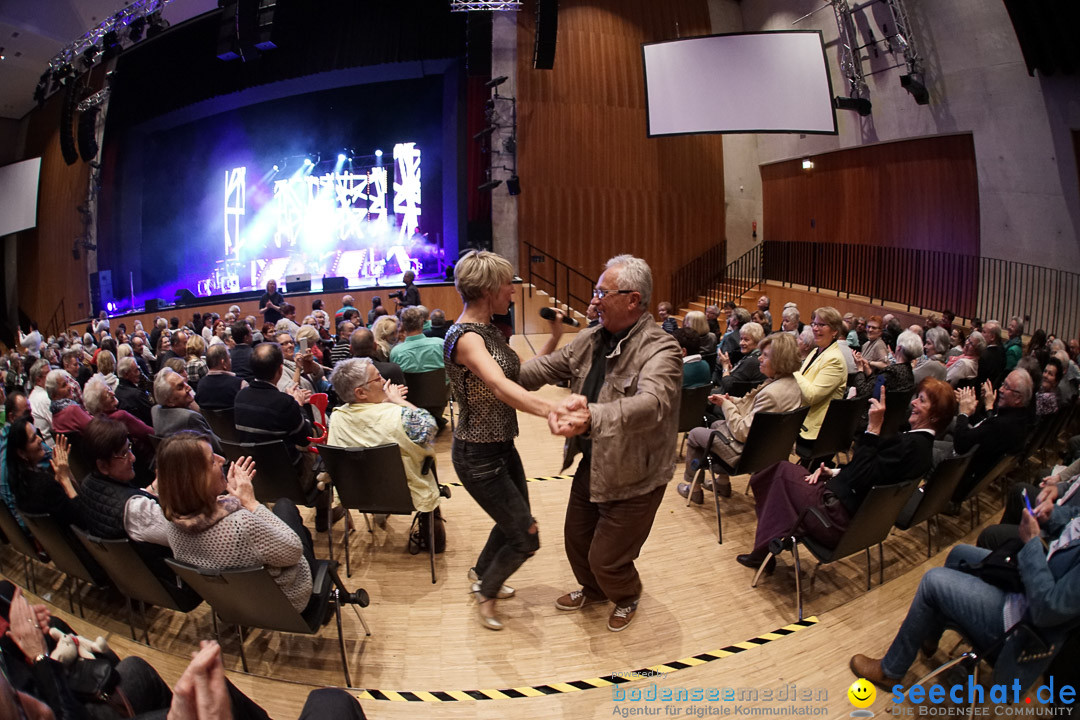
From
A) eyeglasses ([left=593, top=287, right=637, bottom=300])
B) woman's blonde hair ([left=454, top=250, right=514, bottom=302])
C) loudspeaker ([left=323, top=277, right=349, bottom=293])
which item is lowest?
eyeglasses ([left=593, top=287, right=637, bottom=300])

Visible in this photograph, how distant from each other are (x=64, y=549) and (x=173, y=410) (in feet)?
3.29

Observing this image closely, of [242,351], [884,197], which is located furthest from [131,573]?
[884,197]

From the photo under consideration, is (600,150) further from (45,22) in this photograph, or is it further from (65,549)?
(65,549)

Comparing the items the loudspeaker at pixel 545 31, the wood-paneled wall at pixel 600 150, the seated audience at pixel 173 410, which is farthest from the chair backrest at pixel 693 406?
the wood-paneled wall at pixel 600 150

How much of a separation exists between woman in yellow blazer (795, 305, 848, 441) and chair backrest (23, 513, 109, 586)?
4.12m

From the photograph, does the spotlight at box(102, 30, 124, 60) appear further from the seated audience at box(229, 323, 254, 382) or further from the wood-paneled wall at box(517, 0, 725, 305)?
the seated audience at box(229, 323, 254, 382)

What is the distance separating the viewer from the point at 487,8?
10695 mm

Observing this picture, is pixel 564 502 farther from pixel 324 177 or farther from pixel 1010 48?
pixel 324 177

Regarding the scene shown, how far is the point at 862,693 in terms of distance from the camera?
98.7 inches

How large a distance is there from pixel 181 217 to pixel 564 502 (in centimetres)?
1459

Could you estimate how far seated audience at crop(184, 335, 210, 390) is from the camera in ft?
17.4

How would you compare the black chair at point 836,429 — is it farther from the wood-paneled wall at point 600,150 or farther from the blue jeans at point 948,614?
the wood-paneled wall at point 600,150

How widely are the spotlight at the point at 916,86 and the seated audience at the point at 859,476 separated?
8796 mm

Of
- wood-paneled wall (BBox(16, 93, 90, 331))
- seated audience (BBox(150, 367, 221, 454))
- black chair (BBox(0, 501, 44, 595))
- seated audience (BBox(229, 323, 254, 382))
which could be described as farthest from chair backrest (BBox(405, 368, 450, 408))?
wood-paneled wall (BBox(16, 93, 90, 331))
